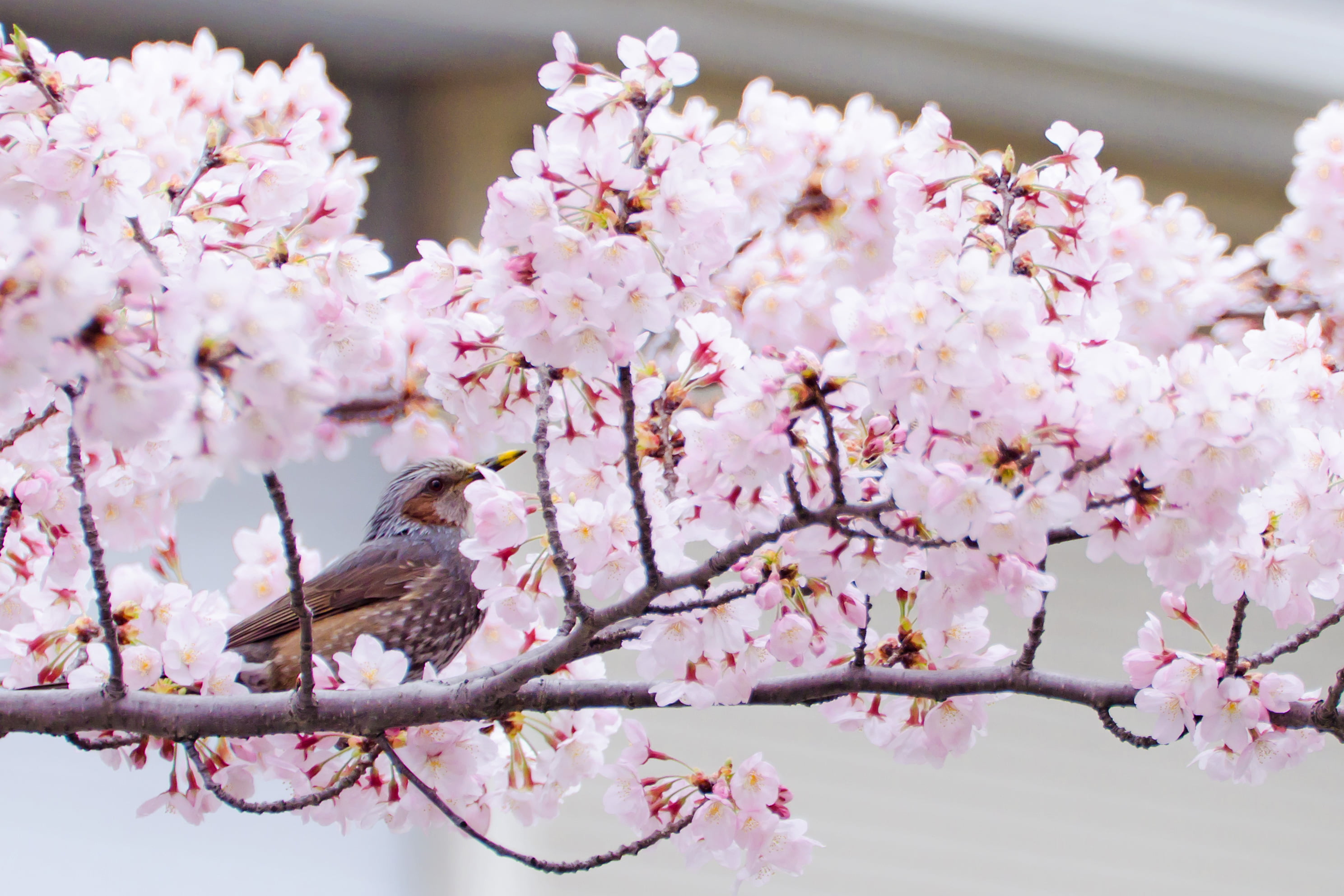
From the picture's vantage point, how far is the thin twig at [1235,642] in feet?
4.11

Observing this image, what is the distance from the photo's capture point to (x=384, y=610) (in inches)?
86.4

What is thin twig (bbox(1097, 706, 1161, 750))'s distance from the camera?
132cm

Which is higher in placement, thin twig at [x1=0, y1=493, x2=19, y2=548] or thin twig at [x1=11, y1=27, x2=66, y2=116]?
thin twig at [x1=11, y1=27, x2=66, y2=116]

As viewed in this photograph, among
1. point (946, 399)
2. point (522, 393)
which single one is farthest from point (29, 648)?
point (946, 399)

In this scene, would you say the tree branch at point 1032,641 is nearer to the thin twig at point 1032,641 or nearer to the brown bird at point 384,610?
the thin twig at point 1032,641

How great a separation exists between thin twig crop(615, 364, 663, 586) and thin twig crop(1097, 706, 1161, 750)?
53 cm

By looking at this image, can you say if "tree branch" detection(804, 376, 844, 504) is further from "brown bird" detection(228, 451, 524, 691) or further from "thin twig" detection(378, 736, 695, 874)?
"brown bird" detection(228, 451, 524, 691)

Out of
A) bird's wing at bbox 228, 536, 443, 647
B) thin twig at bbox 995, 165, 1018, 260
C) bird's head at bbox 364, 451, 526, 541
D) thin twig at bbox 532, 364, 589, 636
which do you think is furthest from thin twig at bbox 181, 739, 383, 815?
bird's head at bbox 364, 451, 526, 541

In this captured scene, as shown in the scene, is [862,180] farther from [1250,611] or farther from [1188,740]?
[1250,611]

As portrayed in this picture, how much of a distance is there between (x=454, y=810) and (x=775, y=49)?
277 cm

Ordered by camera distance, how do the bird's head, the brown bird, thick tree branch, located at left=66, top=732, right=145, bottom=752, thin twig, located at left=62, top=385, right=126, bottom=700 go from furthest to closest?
the bird's head
the brown bird
thick tree branch, located at left=66, top=732, right=145, bottom=752
thin twig, located at left=62, top=385, right=126, bottom=700

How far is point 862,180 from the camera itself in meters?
2.03

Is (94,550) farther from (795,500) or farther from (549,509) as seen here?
(795,500)

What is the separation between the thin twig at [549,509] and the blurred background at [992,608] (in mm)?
2224
